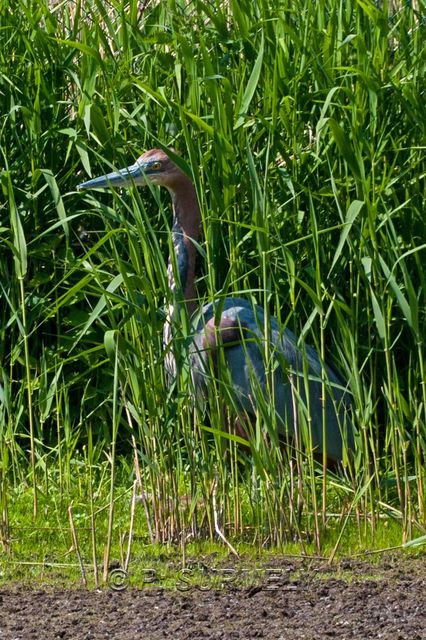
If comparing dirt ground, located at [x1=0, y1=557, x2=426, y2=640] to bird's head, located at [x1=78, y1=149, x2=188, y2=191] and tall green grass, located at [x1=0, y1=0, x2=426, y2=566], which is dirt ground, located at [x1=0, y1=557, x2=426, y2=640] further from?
bird's head, located at [x1=78, y1=149, x2=188, y2=191]

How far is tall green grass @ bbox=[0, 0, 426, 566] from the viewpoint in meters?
3.66

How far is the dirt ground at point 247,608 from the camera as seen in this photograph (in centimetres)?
298

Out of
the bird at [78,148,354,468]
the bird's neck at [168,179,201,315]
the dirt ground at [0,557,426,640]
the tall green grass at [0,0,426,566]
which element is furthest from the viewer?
the bird's neck at [168,179,201,315]

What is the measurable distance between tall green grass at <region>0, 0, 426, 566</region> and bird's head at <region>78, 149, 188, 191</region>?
0.08 m

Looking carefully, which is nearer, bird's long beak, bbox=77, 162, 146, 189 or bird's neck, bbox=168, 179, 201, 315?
bird's long beak, bbox=77, 162, 146, 189

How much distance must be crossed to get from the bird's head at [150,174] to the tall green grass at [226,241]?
77 millimetres

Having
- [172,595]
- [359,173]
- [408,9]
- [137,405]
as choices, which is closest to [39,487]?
[137,405]

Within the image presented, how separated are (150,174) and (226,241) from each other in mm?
412

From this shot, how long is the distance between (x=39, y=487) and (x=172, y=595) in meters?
1.33

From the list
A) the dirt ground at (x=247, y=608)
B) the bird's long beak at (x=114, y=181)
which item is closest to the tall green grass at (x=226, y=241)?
the bird's long beak at (x=114, y=181)

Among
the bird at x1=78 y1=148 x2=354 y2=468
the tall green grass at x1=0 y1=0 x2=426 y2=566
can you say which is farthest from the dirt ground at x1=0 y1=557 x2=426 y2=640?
the bird at x1=78 y1=148 x2=354 y2=468

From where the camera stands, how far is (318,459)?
4672mm

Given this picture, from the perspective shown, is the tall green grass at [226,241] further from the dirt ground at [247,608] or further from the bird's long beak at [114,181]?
the dirt ground at [247,608]

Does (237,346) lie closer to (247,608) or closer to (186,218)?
(186,218)
